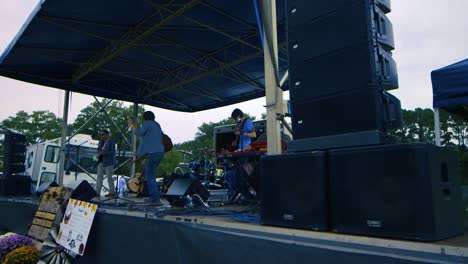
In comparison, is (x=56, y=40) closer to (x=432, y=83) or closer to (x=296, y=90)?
(x=296, y=90)

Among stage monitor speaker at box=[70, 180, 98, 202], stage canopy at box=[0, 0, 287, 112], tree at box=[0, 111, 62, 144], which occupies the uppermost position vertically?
tree at box=[0, 111, 62, 144]

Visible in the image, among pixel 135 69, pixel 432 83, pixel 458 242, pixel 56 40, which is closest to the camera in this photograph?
pixel 458 242

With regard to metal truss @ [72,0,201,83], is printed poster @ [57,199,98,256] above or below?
below

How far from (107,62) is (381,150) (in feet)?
23.6

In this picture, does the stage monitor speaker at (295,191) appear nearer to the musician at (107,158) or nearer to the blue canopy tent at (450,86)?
the blue canopy tent at (450,86)

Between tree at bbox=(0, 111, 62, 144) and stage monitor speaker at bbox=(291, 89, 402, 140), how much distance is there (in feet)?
109

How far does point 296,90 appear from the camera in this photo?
2639 mm

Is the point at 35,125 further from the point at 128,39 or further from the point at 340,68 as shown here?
the point at 340,68

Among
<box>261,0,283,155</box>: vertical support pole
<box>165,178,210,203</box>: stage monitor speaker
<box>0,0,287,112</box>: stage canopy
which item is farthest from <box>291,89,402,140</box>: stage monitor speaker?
<box>0,0,287,112</box>: stage canopy

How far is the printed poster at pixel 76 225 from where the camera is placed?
144 inches

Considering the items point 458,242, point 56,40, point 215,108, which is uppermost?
point 56,40

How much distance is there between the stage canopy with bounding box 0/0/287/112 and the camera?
5941 millimetres

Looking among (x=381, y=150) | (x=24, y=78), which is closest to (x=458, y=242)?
(x=381, y=150)

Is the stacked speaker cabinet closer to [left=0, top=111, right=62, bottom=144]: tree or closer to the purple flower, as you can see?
the purple flower
